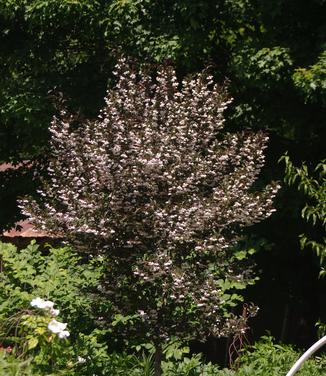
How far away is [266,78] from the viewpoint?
371 inches


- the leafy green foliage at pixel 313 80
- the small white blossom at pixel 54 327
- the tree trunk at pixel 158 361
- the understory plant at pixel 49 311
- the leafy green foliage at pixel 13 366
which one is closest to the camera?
the leafy green foliage at pixel 13 366

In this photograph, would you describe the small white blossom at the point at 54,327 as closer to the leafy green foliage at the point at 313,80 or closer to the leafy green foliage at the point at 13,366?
the leafy green foliage at the point at 13,366

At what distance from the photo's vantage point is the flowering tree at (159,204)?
250 inches

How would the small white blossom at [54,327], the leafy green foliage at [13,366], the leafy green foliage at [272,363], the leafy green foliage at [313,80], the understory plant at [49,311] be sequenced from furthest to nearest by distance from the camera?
the leafy green foliage at [313,80], the leafy green foliage at [272,363], the understory plant at [49,311], the small white blossom at [54,327], the leafy green foliage at [13,366]

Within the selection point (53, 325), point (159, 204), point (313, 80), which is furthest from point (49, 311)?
point (313, 80)

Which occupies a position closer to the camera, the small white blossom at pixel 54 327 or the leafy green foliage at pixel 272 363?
the small white blossom at pixel 54 327

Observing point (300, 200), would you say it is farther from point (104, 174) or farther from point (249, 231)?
point (104, 174)

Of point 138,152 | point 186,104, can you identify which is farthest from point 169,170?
point 186,104

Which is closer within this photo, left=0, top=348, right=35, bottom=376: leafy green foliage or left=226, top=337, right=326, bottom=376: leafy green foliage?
left=0, top=348, right=35, bottom=376: leafy green foliage

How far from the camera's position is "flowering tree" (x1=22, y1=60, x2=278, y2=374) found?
6.36m

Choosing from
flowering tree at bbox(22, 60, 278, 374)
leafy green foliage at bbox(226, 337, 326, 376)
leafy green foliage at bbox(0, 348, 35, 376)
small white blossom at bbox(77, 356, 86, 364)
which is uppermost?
flowering tree at bbox(22, 60, 278, 374)

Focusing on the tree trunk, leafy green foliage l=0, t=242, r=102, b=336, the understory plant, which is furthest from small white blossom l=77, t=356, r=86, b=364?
the tree trunk

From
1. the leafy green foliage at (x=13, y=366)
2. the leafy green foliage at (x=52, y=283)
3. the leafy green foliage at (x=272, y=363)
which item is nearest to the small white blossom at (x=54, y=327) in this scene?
the leafy green foliage at (x=13, y=366)

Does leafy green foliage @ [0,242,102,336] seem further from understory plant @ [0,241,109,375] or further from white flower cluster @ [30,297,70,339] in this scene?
white flower cluster @ [30,297,70,339]
